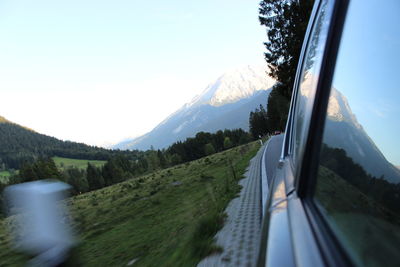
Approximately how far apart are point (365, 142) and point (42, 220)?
200 centimetres

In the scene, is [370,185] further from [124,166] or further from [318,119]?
[124,166]

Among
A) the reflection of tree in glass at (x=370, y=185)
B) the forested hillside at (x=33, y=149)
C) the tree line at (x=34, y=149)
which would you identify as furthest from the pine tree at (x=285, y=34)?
the forested hillside at (x=33, y=149)

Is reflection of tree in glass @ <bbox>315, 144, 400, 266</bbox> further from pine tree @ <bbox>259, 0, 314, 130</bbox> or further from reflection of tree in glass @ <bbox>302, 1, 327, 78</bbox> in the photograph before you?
pine tree @ <bbox>259, 0, 314, 130</bbox>

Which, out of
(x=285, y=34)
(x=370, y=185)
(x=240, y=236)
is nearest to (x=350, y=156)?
(x=370, y=185)

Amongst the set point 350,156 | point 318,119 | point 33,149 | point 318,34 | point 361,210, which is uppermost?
point 33,149

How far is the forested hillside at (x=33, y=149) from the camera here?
156 meters

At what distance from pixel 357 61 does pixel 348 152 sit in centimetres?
32

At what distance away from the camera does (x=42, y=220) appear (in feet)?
6.70

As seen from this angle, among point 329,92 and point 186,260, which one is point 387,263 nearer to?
point 329,92

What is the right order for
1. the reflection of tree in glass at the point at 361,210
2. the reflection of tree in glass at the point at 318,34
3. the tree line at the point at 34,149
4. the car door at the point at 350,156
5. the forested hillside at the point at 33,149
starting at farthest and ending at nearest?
1. the forested hillside at the point at 33,149
2. the tree line at the point at 34,149
3. the reflection of tree in glass at the point at 318,34
4. the car door at the point at 350,156
5. the reflection of tree in glass at the point at 361,210

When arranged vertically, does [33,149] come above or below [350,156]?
above

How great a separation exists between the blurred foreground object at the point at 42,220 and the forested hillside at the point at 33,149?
159m

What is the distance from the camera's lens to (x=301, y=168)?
1.32 m

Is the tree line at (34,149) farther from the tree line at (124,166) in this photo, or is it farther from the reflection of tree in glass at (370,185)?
the reflection of tree in glass at (370,185)
